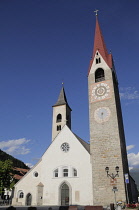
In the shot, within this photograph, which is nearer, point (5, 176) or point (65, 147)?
point (65, 147)

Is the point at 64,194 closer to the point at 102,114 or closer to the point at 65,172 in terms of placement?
the point at 65,172

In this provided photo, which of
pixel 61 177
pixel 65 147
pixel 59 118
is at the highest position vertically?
pixel 59 118

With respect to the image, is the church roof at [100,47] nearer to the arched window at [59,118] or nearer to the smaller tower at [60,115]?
the smaller tower at [60,115]

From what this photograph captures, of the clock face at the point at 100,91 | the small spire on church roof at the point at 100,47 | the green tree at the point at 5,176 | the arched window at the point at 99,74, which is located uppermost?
the small spire on church roof at the point at 100,47

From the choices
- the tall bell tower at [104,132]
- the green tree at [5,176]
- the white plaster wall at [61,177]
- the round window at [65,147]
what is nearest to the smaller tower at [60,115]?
the white plaster wall at [61,177]

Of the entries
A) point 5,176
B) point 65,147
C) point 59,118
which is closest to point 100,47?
point 59,118

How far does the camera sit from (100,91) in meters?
27.4

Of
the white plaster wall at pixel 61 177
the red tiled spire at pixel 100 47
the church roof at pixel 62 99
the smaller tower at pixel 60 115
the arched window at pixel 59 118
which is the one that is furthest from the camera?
the church roof at pixel 62 99

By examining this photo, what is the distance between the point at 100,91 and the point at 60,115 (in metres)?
15.5

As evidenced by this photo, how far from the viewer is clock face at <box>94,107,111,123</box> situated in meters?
25.2

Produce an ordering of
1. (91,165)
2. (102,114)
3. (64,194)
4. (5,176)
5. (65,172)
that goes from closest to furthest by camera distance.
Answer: (91,165) < (64,194) < (65,172) < (102,114) < (5,176)

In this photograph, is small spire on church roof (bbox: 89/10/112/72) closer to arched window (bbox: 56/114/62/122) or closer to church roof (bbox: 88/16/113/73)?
church roof (bbox: 88/16/113/73)

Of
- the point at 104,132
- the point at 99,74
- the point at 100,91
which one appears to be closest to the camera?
the point at 104,132

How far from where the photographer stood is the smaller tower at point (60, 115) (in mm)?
38812
